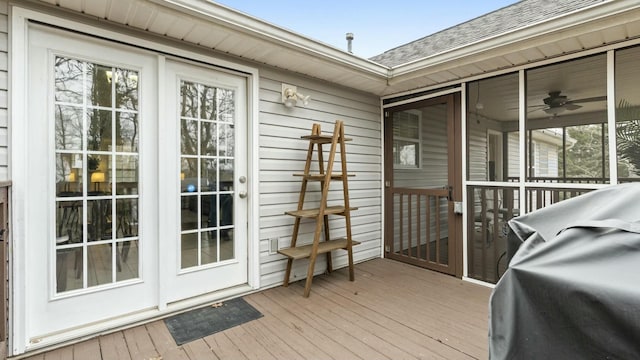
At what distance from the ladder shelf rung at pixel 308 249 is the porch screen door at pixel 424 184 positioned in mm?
1031

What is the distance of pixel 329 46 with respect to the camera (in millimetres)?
2859

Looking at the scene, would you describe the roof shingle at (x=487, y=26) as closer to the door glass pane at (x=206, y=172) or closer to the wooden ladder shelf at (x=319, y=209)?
the wooden ladder shelf at (x=319, y=209)

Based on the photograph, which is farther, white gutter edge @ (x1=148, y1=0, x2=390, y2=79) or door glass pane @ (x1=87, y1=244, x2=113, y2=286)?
door glass pane @ (x1=87, y1=244, x2=113, y2=286)

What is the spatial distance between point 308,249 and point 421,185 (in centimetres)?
169

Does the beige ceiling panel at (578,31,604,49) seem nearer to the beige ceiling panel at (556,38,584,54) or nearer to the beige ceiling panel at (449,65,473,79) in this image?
the beige ceiling panel at (556,38,584,54)

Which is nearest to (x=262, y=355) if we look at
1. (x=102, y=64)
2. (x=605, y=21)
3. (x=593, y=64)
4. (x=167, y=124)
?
(x=167, y=124)

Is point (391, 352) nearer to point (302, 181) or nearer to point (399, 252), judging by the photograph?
point (302, 181)

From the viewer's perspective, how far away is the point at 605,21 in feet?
7.03

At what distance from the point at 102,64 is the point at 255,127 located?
4.06 feet

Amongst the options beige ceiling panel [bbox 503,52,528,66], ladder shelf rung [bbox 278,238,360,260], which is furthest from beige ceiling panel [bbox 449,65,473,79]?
ladder shelf rung [bbox 278,238,360,260]

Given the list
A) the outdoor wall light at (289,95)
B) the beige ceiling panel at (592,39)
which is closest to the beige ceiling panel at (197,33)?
the outdoor wall light at (289,95)

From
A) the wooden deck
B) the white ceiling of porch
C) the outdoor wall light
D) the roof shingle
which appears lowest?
the wooden deck

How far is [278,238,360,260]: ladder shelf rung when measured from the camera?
288cm

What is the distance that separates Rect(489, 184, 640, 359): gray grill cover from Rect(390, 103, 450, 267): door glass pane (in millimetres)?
2627
